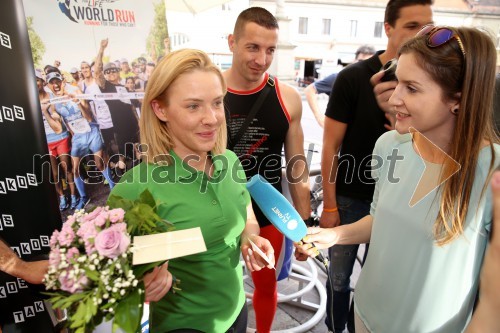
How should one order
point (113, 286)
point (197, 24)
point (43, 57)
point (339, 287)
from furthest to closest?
point (197, 24) → point (43, 57) → point (339, 287) → point (113, 286)

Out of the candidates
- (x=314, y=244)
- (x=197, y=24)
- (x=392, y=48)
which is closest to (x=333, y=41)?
(x=197, y=24)

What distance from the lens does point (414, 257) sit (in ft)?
3.34

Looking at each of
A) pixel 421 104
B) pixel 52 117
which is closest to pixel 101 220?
pixel 421 104

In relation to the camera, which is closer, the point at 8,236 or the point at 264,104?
the point at 8,236

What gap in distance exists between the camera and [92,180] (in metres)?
2.75

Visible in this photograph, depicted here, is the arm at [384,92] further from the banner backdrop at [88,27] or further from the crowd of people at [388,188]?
the banner backdrop at [88,27]

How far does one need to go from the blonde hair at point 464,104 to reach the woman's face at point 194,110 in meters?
0.71

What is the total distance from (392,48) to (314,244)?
48.9 inches

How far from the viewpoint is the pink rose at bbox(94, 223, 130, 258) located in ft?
2.47

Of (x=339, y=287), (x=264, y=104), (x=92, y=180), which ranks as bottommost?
(x=339, y=287)

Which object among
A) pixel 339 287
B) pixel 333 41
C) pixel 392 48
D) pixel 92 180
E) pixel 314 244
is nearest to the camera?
pixel 314 244

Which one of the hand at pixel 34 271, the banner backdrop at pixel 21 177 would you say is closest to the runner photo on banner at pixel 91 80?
the banner backdrop at pixel 21 177

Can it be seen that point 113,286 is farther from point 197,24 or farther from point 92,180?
point 197,24

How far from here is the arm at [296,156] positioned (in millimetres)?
2045
